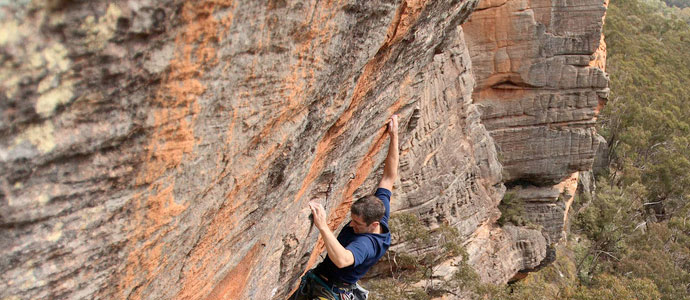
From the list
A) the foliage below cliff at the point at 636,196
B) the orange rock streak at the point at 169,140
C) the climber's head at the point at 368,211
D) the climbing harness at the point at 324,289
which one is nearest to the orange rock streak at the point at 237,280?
the climbing harness at the point at 324,289

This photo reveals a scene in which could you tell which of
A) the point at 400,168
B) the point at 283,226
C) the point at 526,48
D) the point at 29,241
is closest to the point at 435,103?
the point at 400,168

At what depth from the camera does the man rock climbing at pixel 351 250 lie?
4.19 metres

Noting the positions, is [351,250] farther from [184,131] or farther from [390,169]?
[184,131]

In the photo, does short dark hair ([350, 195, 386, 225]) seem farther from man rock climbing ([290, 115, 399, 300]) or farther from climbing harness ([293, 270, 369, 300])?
climbing harness ([293, 270, 369, 300])

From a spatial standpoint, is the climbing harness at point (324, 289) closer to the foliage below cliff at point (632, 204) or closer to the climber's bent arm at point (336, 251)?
the climber's bent arm at point (336, 251)

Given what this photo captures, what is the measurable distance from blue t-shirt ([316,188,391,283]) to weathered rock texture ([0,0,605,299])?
498 millimetres

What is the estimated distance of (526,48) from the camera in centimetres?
1641

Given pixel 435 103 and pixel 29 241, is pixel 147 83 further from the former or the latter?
pixel 435 103

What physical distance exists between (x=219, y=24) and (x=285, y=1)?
1.58 feet

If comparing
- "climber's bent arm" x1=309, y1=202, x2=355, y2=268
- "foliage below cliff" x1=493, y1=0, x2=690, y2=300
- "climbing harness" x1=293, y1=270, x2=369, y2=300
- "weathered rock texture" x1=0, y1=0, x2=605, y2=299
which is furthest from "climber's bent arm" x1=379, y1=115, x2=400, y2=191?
"foliage below cliff" x1=493, y1=0, x2=690, y2=300

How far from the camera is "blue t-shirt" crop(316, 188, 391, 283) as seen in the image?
4.32 m

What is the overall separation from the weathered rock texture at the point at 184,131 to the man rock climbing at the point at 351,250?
1.35 feet

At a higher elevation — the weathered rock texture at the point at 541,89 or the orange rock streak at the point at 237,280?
the orange rock streak at the point at 237,280

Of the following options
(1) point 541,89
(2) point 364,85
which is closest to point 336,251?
(2) point 364,85
